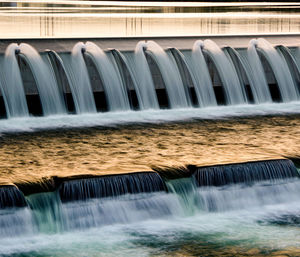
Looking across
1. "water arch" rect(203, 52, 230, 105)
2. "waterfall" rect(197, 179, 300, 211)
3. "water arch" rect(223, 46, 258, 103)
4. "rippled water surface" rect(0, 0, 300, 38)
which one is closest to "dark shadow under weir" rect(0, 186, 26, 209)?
"waterfall" rect(197, 179, 300, 211)

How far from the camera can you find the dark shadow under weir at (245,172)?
14062 millimetres

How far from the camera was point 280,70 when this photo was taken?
24250 mm

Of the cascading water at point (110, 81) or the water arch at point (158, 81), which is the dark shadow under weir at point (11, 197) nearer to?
the cascading water at point (110, 81)

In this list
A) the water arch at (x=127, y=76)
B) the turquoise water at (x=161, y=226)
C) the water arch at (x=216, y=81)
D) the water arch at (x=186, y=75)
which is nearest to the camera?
the turquoise water at (x=161, y=226)

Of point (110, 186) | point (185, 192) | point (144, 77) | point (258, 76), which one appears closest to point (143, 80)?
point (144, 77)

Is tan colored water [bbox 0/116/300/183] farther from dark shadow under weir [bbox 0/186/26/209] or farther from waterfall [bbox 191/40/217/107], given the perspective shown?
waterfall [bbox 191/40/217/107]

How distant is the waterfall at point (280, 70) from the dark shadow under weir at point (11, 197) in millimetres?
12719

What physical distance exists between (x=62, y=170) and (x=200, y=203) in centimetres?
237

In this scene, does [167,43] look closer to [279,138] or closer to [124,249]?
[279,138]

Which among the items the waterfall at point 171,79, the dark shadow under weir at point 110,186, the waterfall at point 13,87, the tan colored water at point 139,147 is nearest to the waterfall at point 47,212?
the dark shadow under weir at point 110,186

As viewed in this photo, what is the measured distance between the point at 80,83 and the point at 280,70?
6.48m

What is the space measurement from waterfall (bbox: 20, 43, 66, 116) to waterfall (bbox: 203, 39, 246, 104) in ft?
16.6

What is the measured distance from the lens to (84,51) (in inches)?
847

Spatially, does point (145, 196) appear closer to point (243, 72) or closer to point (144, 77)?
point (144, 77)
